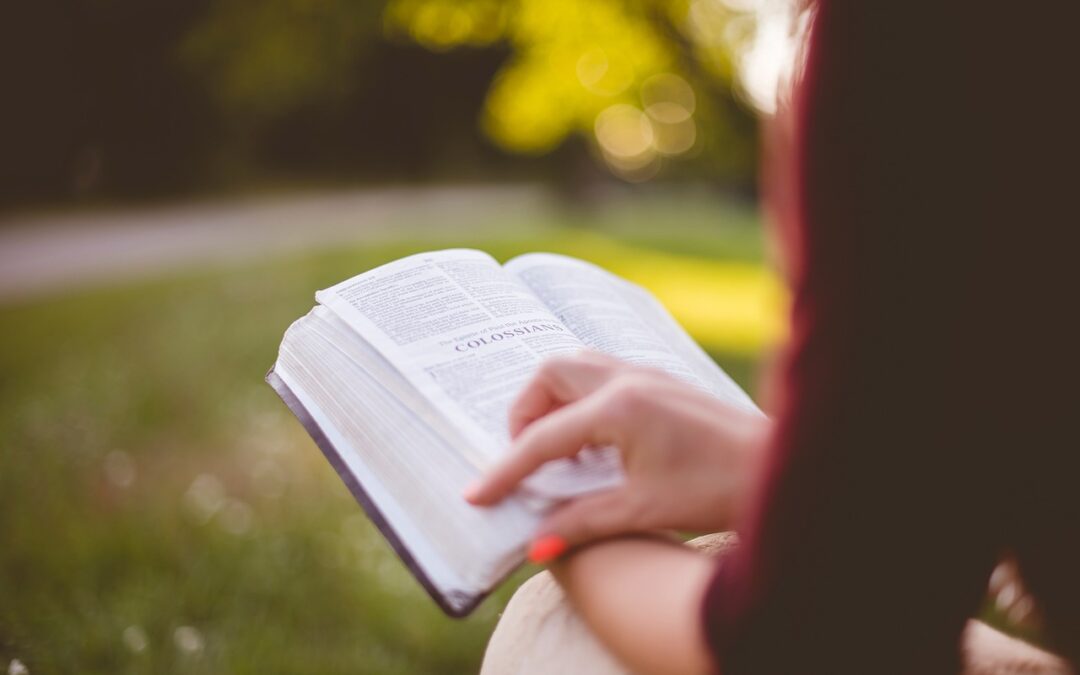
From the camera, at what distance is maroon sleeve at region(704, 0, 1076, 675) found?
1.90ft

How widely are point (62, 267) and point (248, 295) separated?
10.6ft

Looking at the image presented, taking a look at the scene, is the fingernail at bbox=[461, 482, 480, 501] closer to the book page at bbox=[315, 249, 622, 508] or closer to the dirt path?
the book page at bbox=[315, 249, 622, 508]

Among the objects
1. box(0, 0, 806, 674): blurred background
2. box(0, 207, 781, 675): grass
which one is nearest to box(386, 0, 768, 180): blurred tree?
box(0, 0, 806, 674): blurred background

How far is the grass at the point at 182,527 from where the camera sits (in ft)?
6.64

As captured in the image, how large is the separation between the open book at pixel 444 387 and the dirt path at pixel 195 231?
6.71 meters

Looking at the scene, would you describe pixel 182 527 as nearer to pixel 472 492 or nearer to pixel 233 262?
pixel 472 492

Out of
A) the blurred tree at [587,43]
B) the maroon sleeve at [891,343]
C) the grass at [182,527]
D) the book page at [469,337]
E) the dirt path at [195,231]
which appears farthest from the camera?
the dirt path at [195,231]

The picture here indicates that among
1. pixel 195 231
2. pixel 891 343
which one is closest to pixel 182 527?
pixel 891 343

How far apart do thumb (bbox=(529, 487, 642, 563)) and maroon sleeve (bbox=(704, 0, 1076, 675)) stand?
0.14 metres

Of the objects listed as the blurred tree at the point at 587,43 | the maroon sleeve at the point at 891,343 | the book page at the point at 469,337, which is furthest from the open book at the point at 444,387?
the blurred tree at the point at 587,43

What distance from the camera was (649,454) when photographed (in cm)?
75

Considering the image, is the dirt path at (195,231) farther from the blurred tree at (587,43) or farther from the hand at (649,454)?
the hand at (649,454)

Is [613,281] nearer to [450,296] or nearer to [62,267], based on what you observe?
[450,296]

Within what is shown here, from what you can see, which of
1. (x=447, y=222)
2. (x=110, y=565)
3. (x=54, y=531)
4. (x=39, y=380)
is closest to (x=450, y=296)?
(x=110, y=565)
